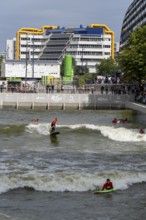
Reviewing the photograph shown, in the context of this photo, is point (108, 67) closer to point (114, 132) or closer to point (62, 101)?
point (62, 101)

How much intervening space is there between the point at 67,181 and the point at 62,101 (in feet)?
153

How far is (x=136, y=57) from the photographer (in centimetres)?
6328

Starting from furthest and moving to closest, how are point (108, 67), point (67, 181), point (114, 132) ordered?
1. point (108, 67)
2. point (114, 132)
3. point (67, 181)

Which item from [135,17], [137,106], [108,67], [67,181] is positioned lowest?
[67,181]

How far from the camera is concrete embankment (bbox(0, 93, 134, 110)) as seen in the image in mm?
68188

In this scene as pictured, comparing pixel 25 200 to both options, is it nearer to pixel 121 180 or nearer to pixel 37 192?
pixel 37 192

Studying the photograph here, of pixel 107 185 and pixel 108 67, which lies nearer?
pixel 107 185

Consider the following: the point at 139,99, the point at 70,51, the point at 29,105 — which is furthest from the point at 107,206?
the point at 70,51

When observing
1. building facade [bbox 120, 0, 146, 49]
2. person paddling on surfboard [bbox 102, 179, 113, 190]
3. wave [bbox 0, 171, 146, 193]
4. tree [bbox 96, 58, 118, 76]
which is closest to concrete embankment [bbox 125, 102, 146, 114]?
wave [bbox 0, 171, 146, 193]

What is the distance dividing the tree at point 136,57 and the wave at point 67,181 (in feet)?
131

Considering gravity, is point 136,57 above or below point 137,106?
above

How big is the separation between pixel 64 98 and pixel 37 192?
48.0 m

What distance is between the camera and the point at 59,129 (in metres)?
44.0

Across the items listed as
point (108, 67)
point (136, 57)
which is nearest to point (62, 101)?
point (136, 57)
